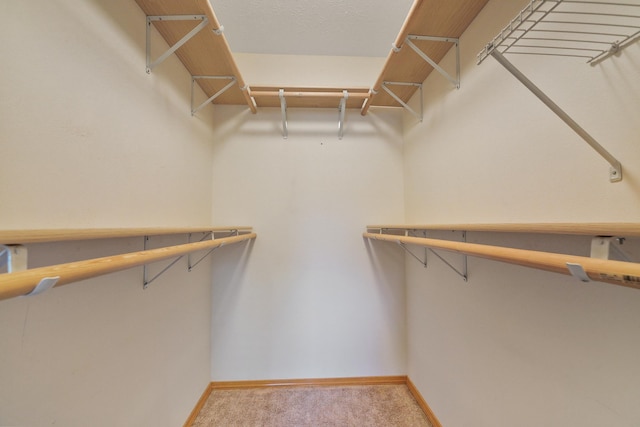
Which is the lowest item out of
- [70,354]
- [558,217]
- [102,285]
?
[70,354]

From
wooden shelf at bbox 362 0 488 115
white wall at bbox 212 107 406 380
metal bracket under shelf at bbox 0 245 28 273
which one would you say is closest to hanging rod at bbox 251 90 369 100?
wooden shelf at bbox 362 0 488 115

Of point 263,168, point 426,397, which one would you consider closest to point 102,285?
point 263,168

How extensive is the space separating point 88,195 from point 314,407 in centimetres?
177

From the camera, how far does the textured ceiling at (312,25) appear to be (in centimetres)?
143

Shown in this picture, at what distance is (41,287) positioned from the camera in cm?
38

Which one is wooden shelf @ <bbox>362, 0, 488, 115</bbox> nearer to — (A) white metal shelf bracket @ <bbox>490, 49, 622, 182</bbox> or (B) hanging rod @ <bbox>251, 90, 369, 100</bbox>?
(B) hanging rod @ <bbox>251, 90, 369, 100</bbox>

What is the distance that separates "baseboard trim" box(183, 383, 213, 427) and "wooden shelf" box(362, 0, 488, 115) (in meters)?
2.38

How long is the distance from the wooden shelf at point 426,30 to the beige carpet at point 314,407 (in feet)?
A: 7.01

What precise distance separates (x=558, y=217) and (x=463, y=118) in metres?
0.67

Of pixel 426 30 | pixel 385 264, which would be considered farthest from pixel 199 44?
pixel 385 264

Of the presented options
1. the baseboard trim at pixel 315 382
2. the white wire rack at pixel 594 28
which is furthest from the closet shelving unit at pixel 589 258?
the baseboard trim at pixel 315 382

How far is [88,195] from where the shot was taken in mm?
790

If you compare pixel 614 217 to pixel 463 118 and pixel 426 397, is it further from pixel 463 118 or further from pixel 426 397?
pixel 426 397

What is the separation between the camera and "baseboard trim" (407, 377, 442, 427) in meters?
1.43
